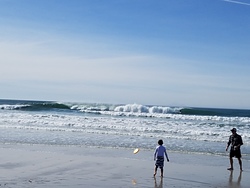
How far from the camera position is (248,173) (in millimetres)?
12812

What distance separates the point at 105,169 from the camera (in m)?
12.4

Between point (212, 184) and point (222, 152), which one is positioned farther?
point (222, 152)

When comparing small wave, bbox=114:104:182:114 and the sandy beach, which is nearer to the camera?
the sandy beach

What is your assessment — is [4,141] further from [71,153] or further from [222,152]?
[222,152]

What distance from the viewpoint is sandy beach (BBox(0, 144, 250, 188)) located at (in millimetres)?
10391

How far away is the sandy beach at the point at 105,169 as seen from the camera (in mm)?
10391

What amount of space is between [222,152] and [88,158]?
6557mm

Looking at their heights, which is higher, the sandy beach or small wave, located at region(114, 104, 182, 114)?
small wave, located at region(114, 104, 182, 114)

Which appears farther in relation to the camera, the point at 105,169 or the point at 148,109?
the point at 148,109

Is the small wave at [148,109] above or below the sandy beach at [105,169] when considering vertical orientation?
above

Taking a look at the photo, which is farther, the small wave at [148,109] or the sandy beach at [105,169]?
the small wave at [148,109]

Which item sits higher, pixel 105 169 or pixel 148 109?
pixel 148 109

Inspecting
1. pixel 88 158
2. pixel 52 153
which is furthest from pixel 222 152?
pixel 52 153

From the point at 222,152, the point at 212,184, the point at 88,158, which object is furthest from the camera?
the point at 222,152
